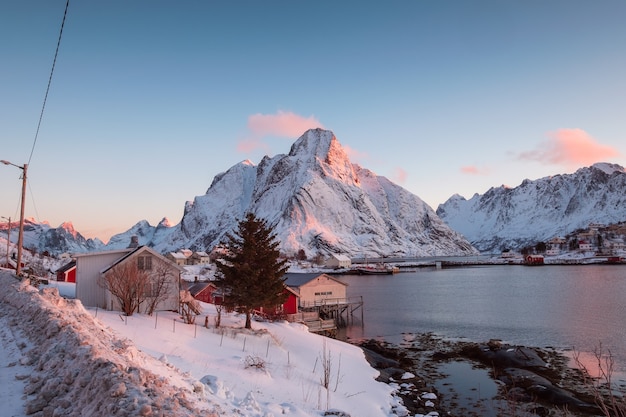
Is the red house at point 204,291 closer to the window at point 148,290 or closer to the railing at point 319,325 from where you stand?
the railing at point 319,325

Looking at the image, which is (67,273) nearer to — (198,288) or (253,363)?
(198,288)

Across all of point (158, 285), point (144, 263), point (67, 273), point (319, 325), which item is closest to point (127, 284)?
point (158, 285)

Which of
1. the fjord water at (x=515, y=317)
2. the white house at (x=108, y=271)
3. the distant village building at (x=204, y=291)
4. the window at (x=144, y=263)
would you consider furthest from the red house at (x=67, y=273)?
the fjord water at (x=515, y=317)

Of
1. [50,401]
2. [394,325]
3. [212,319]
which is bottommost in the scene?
[394,325]

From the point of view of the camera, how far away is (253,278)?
29.9 metres

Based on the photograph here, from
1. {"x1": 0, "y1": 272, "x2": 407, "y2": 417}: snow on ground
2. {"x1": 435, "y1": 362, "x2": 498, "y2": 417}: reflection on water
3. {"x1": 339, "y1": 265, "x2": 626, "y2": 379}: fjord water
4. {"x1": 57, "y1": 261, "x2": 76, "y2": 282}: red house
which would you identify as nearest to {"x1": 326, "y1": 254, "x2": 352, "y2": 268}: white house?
{"x1": 339, "y1": 265, "x2": 626, "y2": 379}: fjord water

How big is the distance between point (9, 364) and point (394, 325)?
45891 millimetres

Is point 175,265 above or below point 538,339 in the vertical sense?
above

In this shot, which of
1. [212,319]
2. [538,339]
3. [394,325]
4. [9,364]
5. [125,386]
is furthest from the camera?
[394,325]

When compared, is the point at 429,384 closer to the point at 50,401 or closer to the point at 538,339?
the point at 538,339

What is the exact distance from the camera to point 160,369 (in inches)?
528

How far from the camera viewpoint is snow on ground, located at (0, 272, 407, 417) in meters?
8.09

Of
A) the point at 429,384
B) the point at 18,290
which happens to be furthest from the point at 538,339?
the point at 18,290

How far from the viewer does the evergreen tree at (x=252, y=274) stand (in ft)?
98.4
